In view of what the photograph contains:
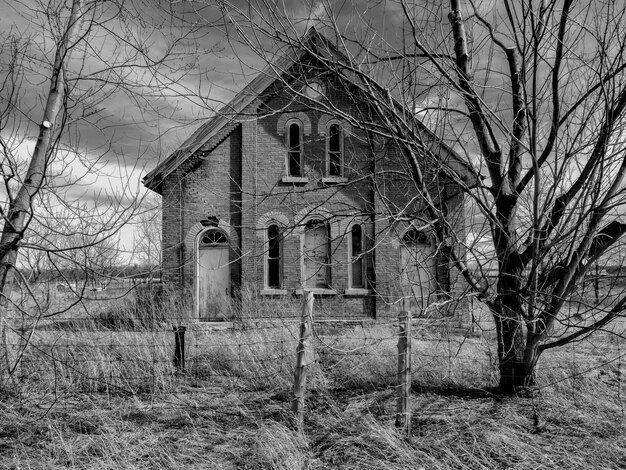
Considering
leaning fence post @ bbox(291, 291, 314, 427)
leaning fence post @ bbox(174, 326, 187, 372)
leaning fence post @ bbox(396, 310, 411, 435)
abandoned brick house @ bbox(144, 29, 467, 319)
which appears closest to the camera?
leaning fence post @ bbox(396, 310, 411, 435)

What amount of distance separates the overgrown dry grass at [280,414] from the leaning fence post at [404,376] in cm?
15

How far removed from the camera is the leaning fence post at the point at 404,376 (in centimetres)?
464

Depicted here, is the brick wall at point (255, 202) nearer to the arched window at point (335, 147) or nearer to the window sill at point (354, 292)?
the window sill at point (354, 292)

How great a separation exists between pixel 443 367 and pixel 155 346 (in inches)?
158

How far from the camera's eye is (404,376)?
15.4 feet

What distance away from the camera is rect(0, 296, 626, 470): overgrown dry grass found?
399 cm

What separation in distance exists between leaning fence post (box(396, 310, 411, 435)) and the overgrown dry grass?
151 mm

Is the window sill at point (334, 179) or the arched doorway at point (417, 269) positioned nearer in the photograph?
the arched doorway at point (417, 269)

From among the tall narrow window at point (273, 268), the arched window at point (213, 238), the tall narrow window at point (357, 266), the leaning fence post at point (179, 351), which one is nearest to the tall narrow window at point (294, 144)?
the tall narrow window at point (273, 268)

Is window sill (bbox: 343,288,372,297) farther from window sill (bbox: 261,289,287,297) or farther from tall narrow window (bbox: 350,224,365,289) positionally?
window sill (bbox: 261,289,287,297)

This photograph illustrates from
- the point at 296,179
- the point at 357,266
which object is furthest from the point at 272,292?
the point at 296,179

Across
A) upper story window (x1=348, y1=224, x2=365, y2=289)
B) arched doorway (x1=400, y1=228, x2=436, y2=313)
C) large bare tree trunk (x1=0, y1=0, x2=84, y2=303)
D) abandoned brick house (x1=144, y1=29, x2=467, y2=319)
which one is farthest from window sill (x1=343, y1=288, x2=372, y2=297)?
large bare tree trunk (x1=0, y1=0, x2=84, y2=303)

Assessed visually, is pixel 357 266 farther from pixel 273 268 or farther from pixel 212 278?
pixel 212 278

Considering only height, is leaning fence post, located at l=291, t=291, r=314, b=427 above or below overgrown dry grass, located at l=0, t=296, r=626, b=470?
above
